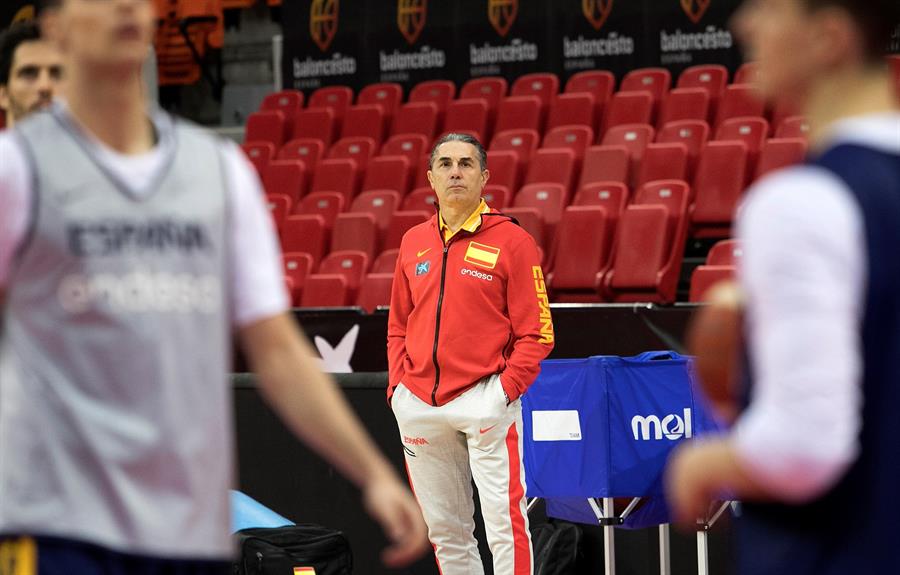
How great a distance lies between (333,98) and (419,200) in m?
3.82

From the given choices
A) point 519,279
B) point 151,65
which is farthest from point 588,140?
point 151,65

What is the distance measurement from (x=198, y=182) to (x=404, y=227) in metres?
8.82

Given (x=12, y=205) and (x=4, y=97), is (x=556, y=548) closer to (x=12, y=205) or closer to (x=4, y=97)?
(x=4, y=97)

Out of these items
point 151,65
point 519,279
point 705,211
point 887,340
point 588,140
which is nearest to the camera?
point 887,340

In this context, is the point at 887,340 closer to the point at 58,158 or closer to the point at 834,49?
the point at 834,49

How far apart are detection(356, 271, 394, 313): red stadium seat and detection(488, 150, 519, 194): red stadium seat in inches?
76.1

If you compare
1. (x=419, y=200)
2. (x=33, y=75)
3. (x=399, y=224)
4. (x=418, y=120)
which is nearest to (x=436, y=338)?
(x=33, y=75)

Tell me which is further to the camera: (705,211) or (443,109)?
(443,109)

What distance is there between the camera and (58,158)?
2.15 meters

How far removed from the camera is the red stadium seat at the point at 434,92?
14.4m

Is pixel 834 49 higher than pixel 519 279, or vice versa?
pixel 834 49

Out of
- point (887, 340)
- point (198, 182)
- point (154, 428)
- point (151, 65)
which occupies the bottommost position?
point (154, 428)

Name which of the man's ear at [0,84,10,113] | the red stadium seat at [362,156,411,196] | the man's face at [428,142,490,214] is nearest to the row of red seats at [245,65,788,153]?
the red stadium seat at [362,156,411,196]

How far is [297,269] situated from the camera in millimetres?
11258
